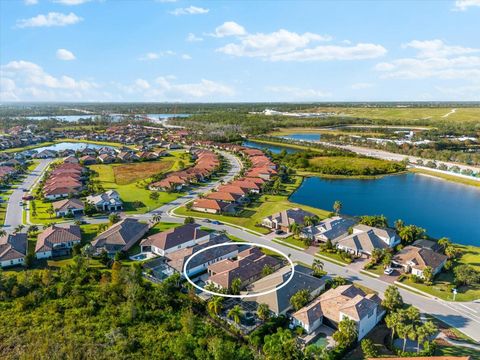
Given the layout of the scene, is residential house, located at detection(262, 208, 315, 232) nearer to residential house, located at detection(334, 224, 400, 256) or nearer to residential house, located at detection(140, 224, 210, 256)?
residential house, located at detection(334, 224, 400, 256)

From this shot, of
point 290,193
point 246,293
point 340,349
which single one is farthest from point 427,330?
point 290,193

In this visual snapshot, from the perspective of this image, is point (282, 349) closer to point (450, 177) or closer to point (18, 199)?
point (18, 199)

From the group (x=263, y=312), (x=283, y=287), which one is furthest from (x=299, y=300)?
(x=263, y=312)

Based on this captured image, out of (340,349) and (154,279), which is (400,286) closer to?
(340,349)

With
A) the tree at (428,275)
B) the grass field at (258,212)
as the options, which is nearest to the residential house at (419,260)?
the tree at (428,275)

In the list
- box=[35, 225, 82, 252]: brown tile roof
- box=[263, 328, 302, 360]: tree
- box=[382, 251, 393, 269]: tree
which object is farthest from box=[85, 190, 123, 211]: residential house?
box=[382, 251, 393, 269]: tree
